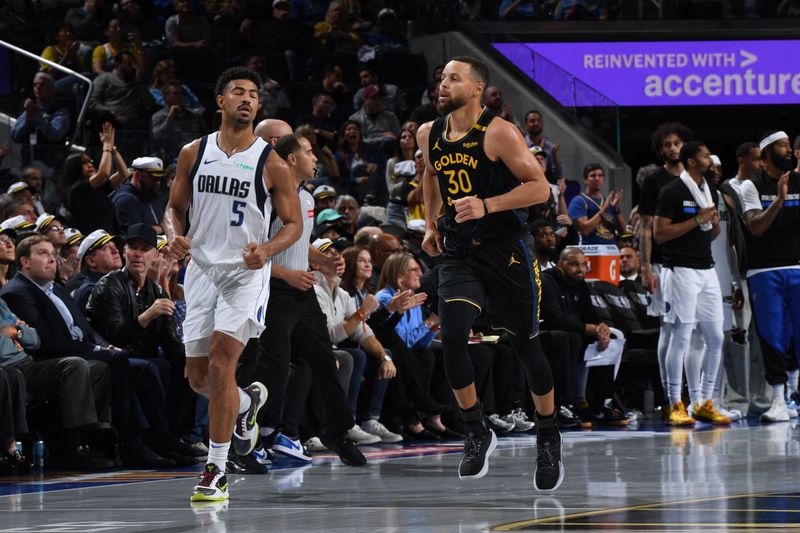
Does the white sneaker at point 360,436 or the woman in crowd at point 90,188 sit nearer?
the white sneaker at point 360,436

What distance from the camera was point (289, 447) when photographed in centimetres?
869

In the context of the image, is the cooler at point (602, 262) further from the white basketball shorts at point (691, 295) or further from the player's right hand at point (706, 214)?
the player's right hand at point (706, 214)

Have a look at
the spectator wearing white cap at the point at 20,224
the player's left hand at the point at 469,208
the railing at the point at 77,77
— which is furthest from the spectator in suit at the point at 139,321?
the railing at the point at 77,77

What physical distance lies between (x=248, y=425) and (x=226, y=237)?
4.16ft

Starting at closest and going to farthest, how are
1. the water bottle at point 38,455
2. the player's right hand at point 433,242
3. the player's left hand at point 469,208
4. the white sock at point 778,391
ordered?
1. the player's left hand at point 469,208
2. the player's right hand at point 433,242
3. the water bottle at point 38,455
4. the white sock at point 778,391

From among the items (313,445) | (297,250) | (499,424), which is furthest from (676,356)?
(297,250)

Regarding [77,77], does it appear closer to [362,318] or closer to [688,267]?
[362,318]

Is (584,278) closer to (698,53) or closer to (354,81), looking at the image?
(354,81)

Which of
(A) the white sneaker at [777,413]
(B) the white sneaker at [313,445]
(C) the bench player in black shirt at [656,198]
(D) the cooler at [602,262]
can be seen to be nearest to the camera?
(B) the white sneaker at [313,445]

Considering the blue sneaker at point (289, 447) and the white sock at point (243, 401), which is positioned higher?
the white sock at point (243, 401)

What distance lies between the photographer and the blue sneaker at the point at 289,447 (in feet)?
28.5

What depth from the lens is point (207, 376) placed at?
6.73 meters

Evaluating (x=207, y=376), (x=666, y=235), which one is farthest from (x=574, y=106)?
(x=207, y=376)

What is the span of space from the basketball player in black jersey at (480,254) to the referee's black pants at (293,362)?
1.34m
